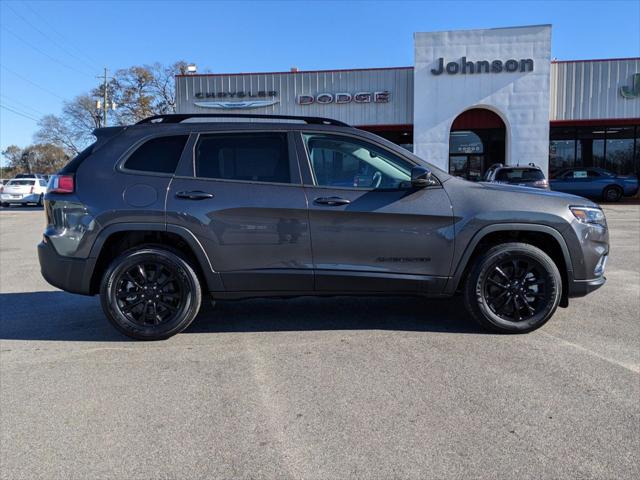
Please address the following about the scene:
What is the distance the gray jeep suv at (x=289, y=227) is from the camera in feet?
15.3

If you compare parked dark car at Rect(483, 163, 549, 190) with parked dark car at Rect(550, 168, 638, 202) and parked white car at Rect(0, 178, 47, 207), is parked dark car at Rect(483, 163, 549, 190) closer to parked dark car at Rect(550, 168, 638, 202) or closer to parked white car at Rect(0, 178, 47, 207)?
parked dark car at Rect(550, 168, 638, 202)

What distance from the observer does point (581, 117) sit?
2452 cm

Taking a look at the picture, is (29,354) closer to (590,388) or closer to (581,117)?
(590,388)

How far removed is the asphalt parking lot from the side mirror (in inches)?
54.6

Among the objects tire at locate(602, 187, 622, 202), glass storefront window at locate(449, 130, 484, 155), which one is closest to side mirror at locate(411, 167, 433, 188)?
glass storefront window at locate(449, 130, 484, 155)

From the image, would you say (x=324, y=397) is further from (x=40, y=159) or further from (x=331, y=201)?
(x=40, y=159)

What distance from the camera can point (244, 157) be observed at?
15.8 ft

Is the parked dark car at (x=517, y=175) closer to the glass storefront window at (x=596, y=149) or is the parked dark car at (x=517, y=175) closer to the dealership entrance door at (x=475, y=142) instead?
the dealership entrance door at (x=475, y=142)

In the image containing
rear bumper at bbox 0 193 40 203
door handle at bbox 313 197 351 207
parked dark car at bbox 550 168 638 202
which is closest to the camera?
door handle at bbox 313 197 351 207

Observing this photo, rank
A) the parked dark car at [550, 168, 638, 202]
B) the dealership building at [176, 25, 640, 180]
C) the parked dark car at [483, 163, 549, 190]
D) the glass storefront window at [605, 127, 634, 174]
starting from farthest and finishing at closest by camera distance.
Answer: the glass storefront window at [605, 127, 634, 174] → the parked dark car at [550, 168, 638, 202] → the dealership building at [176, 25, 640, 180] → the parked dark car at [483, 163, 549, 190]

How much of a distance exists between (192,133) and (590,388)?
3.83 m

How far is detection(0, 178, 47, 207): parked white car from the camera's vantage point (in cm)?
2838

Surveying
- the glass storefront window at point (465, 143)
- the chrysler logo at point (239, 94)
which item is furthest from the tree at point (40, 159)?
the glass storefront window at point (465, 143)

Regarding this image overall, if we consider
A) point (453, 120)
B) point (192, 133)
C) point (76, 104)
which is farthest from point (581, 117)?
point (76, 104)
